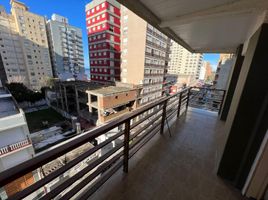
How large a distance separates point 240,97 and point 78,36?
131 feet

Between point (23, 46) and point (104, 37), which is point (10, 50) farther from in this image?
point (104, 37)

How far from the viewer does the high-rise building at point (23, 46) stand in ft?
63.5

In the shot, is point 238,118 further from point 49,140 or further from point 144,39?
point 144,39

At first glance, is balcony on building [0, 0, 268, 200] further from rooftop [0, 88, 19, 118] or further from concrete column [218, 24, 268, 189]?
rooftop [0, 88, 19, 118]

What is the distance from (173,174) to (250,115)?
1143 mm

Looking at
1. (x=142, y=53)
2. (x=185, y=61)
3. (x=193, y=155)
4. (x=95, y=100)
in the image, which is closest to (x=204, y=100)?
(x=193, y=155)

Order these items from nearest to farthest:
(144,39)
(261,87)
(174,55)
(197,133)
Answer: (261,87), (197,133), (144,39), (174,55)

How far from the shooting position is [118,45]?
1762 centimetres

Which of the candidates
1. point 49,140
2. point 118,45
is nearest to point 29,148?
point 49,140

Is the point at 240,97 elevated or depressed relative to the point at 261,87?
depressed

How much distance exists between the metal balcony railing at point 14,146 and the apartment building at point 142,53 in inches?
420

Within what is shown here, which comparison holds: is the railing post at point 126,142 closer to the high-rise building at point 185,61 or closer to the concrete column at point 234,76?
the concrete column at point 234,76

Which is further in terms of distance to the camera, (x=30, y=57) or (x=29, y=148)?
(x=30, y=57)

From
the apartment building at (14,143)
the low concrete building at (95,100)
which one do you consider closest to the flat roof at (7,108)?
the apartment building at (14,143)
